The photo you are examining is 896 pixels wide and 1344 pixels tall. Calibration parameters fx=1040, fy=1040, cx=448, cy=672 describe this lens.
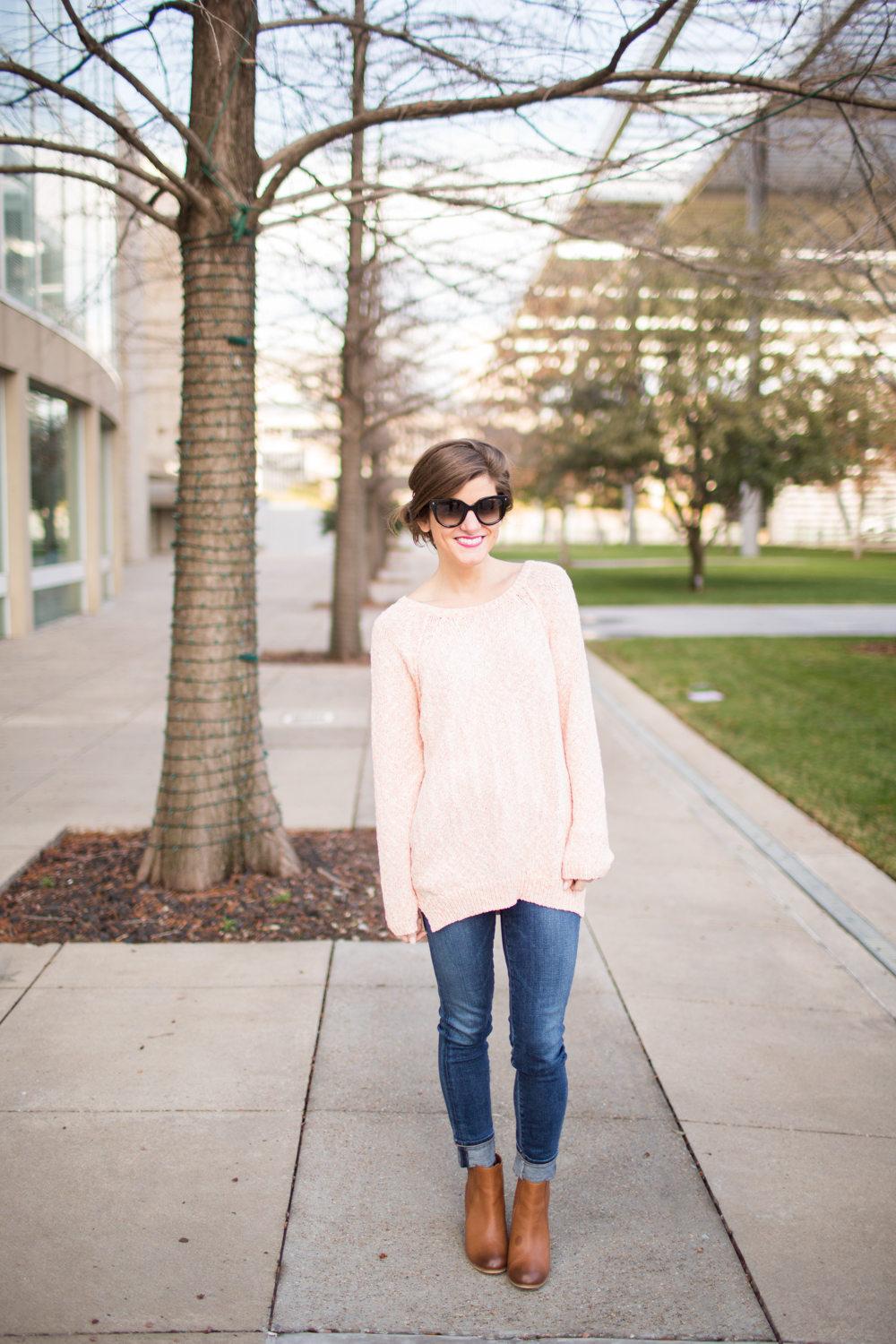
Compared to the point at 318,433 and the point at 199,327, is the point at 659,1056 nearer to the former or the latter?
the point at 199,327

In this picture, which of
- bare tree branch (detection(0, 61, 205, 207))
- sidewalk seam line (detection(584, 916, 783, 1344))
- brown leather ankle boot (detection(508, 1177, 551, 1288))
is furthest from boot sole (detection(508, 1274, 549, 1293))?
bare tree branch (detection(0, 61, 205, 207))

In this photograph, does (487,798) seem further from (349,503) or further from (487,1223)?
(349,503)

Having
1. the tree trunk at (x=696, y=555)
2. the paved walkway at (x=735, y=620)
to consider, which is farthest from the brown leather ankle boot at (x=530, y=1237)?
the tree trunk at (x=696, y=555)

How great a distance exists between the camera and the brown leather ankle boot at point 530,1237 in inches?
91.7

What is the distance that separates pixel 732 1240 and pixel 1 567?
43.3 ft

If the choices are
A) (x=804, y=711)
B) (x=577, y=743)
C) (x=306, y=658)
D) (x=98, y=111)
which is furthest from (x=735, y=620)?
(x=577, y=743)

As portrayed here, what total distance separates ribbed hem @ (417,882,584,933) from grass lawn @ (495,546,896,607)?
64.8 ft

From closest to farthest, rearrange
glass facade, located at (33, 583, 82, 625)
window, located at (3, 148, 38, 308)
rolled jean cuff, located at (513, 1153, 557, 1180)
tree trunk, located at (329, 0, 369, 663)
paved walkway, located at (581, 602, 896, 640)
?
rolled jean cuff, located at (513, 1153, 557, 1180)
tree trunk, located at (329, 0, 369, 663)
window, located at (3, 148, 38, 308)
glass facade, located at (33, 583, 82, 625)
paved walkway, located at (581, 602, 896, 640)

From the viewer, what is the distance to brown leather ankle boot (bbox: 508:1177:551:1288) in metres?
2.33

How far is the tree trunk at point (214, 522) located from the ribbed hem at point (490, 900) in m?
2.50

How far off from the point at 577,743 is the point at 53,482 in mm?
15462

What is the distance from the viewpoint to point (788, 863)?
17.5ft

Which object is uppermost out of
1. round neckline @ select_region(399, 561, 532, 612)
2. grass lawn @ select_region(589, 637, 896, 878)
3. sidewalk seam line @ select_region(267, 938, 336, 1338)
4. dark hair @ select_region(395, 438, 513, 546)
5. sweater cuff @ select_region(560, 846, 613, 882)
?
dark hair @ select_region(395, 438, 513, 546)

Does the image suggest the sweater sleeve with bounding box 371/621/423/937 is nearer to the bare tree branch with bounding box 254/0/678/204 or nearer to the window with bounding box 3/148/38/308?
the bare tree branch with bounding box 254/0/678/204
